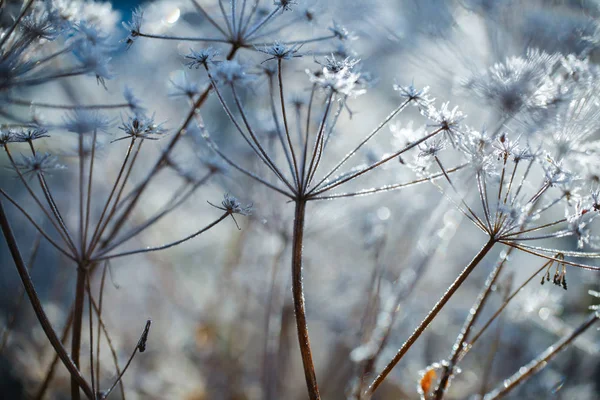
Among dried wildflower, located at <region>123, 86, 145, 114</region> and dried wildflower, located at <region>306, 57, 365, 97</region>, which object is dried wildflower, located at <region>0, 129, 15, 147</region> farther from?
dried wildflower, located at <region>306, 57, 365, 97</region>

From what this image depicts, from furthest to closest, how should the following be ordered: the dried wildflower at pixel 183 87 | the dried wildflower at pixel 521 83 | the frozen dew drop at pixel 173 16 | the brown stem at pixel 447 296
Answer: the frozen dew drop at pixel 173 16
the dried wildflower at pixel 521 83
the dried wildflower at pixel 183 87
the brown stem at pixel 447 296

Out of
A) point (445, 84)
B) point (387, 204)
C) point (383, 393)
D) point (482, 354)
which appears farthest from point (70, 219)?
point (482, 354)

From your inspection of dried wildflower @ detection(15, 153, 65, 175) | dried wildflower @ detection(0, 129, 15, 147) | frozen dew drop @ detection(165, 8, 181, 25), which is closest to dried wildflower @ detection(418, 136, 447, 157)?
dried wildflower @ detection(15, 153, 65, 175)

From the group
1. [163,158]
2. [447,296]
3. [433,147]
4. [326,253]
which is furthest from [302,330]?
[326,253]

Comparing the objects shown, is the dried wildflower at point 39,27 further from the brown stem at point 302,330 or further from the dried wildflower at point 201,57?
the brown stem at point 302,330

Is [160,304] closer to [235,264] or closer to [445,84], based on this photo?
[235,264]

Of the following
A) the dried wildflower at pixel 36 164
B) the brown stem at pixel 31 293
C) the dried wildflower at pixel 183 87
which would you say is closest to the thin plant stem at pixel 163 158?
the dried wildflower at pixel 183 87
